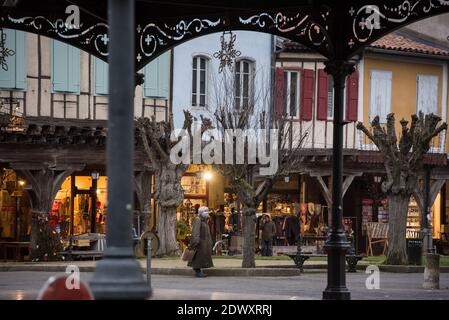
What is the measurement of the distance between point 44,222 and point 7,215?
3638 millimetres

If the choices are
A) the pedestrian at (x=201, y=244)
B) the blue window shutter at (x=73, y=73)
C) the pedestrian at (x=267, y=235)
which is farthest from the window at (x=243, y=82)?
the pedestrian at (x=201, y=244)

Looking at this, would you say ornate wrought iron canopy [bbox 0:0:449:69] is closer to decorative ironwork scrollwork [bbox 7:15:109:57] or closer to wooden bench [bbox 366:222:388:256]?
decorative ironwork scrollwork [bbox 7:15:109:57]

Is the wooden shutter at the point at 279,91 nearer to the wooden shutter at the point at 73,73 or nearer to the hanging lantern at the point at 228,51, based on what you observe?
the hanging lantern at the point at 228,51

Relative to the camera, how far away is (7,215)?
119 feet

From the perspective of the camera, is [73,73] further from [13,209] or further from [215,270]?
[215,270]

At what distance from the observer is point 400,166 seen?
30.5 m

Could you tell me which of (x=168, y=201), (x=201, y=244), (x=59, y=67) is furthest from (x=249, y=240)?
(x=59, y=67)

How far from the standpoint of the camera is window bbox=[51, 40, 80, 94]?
34.2 m

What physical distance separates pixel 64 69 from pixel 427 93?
14.3 meters

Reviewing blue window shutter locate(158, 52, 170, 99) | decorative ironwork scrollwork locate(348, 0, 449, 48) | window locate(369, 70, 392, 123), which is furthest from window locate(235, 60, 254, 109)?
decorative ironwork scrollwork locate(348, 0, 449, 48)

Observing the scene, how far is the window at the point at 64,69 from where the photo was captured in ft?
112

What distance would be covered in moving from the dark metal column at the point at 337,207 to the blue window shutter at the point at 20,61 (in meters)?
19.5
